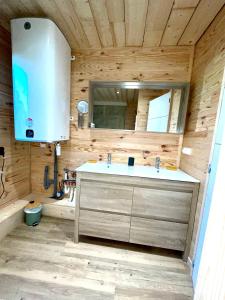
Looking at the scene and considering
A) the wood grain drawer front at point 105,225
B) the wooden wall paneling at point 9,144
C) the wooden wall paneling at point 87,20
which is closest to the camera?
the wooden wall paneling at point 87,20

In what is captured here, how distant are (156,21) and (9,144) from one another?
2.02 metres

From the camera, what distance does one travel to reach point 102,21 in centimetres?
144

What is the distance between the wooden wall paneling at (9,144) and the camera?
1668 millimetres

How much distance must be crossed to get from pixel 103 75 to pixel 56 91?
0.68m

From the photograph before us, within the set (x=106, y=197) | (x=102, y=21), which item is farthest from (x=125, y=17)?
(x=106, y=197)

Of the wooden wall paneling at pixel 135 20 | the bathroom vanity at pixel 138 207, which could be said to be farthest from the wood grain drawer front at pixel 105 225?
the wooden wall paneling at pixel 135 20

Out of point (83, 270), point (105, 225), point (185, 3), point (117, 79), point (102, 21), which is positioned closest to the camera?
point (185, 3)

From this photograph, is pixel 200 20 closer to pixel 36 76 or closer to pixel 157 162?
pixel 157 162

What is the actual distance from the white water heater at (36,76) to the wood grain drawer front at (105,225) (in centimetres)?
91

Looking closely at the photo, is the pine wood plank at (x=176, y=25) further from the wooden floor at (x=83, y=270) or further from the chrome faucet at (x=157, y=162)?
the wooden floor at (x=83, y=270)

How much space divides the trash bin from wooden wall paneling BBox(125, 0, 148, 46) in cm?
227

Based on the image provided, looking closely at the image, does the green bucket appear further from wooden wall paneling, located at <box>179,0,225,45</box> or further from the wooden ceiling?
wooden wall paneling, located at <box>179,0,225,45</box>

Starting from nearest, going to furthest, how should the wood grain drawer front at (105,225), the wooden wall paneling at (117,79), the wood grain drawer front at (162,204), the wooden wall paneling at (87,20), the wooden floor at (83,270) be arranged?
the wooden floor at (83,270), the wooden wall paneling at (87,20), the wood grain drawer front at (162,204), the wood grain drawer front at (105,225), the wooden wall paneling at (117,79)

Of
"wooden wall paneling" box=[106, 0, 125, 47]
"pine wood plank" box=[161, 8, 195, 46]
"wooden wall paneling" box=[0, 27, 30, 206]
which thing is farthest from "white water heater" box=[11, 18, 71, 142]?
"pine wood plank" box=[161, 8, 195, 46]
